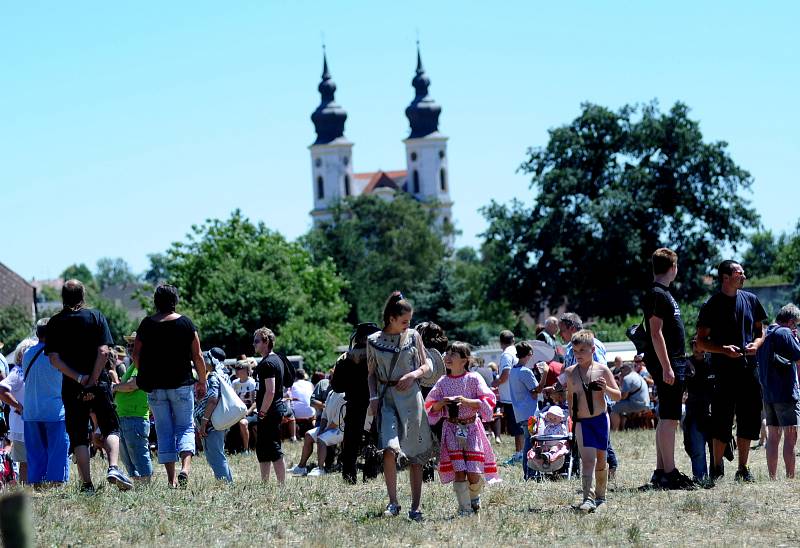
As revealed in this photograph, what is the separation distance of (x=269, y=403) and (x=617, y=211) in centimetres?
4756

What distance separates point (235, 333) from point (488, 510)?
43.5 metres

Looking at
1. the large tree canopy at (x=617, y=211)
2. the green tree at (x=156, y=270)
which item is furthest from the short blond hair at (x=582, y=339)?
the green tree at (x=156, y=270)

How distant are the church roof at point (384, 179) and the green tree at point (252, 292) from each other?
8617cm

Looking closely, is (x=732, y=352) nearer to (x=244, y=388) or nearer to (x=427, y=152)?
(x=244, y=388)

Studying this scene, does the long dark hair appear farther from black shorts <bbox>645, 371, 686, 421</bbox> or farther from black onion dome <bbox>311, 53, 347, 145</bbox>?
black onion dome <bbox>311, 53, 347, 145</bbox>

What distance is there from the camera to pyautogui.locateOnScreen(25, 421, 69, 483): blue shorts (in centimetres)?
1128

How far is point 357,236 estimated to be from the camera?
10650 cm

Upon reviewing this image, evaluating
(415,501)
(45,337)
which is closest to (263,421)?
(45,337)

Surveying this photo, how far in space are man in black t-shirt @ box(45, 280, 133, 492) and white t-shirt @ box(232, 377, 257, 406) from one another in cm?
837

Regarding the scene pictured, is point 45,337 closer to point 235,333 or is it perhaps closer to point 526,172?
point 235,333

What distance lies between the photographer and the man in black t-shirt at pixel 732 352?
457 inches

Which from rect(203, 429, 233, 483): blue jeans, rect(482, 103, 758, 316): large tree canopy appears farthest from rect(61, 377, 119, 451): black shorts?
rect(482, 103, 758, 316): large tree canopy

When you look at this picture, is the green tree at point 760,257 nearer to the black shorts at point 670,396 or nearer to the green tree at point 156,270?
the black shorts at point 670,396

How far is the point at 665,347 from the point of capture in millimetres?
11047
